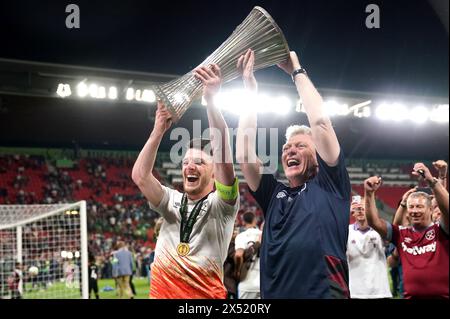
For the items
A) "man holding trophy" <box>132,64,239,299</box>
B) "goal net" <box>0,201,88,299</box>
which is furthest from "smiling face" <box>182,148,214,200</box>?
"goal net" <box>0,201,88,299</box>

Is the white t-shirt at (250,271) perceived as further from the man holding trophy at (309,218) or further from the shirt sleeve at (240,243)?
the man holding trophy at (309,218)

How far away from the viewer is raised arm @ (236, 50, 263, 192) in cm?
234

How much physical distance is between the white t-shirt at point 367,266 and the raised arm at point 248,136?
3.23m

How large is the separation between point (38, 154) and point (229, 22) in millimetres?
17610

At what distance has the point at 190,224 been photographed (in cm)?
265

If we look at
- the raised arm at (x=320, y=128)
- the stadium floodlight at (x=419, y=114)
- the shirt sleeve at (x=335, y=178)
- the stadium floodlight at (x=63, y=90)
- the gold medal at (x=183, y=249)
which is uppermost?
the stadium floodlight at (x=63, y=90)

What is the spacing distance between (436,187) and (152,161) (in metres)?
1.62

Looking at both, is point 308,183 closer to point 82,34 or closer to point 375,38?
point 375,38

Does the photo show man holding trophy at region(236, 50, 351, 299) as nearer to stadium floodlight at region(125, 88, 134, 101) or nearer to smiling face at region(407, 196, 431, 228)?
smiling face at region(407, 196, 431, 228)

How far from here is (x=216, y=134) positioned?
2439 mm

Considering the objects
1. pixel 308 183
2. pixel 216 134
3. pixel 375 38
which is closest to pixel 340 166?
pixel 308 183

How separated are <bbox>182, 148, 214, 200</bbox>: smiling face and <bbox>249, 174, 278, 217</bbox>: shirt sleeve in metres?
0.40

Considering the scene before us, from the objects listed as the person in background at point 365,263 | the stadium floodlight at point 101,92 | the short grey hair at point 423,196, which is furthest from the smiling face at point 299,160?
the stadium floodlight at point 101,92

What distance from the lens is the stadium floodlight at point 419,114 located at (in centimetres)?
1722
